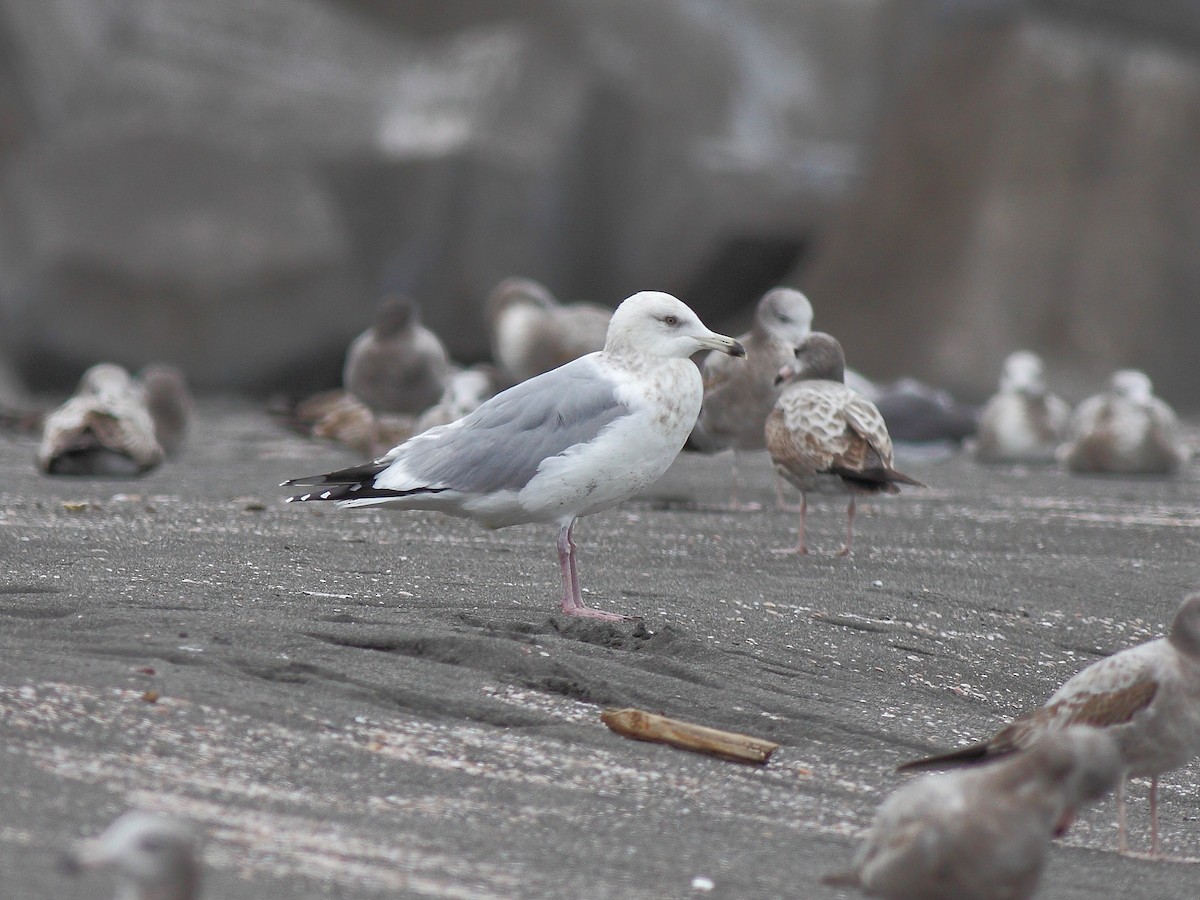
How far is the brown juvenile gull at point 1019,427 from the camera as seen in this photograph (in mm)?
10961

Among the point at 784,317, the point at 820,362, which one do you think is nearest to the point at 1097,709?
the point at 820,362

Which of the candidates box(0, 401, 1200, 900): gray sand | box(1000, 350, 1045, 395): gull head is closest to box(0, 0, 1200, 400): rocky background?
box(1000, 350, 1045, 395): gull head

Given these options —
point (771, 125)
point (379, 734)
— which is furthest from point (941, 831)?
point (771, 125)

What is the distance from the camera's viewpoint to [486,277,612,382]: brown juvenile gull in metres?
10.6

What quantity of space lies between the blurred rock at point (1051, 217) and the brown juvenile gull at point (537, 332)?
6403mm

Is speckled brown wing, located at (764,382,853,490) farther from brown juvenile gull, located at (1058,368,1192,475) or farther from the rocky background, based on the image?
the rocky background

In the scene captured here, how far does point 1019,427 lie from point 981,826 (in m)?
8.34

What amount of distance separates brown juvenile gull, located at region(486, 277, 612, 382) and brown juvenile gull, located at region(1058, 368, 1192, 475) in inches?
123

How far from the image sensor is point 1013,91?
16.8m

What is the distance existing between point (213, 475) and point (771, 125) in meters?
15.7

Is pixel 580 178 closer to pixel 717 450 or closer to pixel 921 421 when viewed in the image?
pixel 921 421

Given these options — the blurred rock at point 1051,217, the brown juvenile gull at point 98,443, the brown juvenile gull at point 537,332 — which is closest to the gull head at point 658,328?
the brown juvenile gull at point 98,443

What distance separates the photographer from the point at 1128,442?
9875 millimetres

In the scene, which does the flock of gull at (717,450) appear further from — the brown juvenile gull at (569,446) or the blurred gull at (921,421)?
the blurred gull at (921,421)
